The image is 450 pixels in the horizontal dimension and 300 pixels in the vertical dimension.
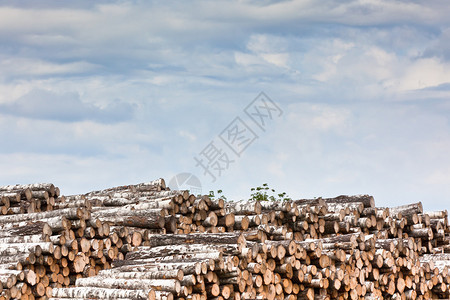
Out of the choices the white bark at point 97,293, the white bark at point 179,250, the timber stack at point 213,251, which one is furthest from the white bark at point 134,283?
the white bark at point 179,250

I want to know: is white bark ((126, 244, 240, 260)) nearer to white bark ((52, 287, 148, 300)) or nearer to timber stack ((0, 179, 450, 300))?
timber stack ((0, 179, 450, 300))

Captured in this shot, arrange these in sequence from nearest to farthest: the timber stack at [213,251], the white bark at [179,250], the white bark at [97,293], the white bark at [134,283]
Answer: the white bark at [97,293] < the white bark at [134,283] < the timber stack at [213,251] < the white bark at [179,250]

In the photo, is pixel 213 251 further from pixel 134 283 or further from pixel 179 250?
pixel 134 283

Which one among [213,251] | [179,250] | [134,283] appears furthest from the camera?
[179,250]

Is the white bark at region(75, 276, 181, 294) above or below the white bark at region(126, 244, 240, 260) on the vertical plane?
below

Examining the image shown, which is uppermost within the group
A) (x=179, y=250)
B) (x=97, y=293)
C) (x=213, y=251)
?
(x=179, y=250)

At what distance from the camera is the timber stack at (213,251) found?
10.1 m

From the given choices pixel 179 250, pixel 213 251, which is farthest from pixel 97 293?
pixel 213 251

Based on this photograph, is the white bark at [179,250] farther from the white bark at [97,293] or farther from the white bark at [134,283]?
the white bark at [97,293]

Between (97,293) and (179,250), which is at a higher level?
(179,250)

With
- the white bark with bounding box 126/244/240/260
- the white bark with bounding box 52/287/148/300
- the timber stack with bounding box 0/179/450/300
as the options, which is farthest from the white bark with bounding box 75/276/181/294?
the white bark with bounding box 126/244/240/260

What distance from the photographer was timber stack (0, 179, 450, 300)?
10148 mm

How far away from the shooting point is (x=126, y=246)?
12477 mm

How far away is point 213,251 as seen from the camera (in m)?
10.4
